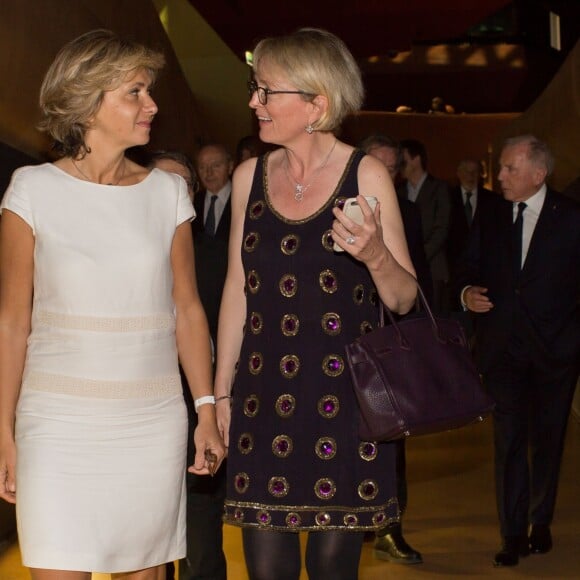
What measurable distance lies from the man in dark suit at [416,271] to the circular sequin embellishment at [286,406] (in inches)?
109

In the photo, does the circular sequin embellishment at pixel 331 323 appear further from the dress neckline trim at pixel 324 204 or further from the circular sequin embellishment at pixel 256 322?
the dress neckline trim at pixel 324 204

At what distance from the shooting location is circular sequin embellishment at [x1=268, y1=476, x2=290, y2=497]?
353 centimetres

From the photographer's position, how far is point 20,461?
130 inches

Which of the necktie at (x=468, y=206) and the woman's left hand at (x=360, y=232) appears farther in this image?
the necktie at (x=468, y=206)

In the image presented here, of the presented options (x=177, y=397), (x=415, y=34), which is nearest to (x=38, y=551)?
(x=177, y=397)

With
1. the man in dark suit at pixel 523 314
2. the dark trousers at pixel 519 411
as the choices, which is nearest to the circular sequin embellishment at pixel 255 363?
the man in dark suit at pixel 523 314

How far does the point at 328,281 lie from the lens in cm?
353

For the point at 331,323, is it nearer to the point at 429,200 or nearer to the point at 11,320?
the point at 11,320

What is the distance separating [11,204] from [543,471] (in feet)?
13.4

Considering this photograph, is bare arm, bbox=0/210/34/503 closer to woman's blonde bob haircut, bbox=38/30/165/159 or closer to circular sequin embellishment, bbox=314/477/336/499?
woman's blonde bob haircut, bbox=38/30/165/159

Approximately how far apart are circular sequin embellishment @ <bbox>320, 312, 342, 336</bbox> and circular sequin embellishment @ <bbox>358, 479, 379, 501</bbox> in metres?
0.44

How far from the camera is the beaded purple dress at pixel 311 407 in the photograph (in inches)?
139

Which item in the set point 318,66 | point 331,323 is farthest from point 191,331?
point 318,66

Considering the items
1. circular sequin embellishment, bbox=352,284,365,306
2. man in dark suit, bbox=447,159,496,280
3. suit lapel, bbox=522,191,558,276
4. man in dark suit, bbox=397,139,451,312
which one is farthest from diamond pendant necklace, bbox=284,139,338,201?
man in dark suit, bbox=447,159,496,280
